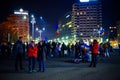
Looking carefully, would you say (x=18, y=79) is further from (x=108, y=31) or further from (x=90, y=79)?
(x=108, y=31)

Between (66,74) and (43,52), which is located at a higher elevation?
(43,52)

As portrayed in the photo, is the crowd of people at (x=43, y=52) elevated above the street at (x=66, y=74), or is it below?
above

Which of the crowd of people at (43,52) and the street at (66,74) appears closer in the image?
the street at (66,74)

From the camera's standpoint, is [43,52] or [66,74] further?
[43,52]

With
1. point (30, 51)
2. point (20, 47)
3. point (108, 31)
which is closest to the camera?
point (30, 51)

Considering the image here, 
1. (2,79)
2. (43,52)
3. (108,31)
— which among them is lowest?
(2,79)

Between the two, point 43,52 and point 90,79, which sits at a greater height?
point 43,52

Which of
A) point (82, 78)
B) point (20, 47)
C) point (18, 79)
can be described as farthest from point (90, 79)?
point (20, 47)

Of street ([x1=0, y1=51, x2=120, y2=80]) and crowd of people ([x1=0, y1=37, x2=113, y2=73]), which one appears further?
crowd of people ([x1=0, y1=37, x2=113, y2=73])

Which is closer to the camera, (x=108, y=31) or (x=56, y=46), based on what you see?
(x=56, y=46)

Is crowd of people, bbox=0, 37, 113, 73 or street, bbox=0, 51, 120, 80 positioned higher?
crowd of people, bbox=0, 37, 113, 73

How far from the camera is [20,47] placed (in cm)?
1775

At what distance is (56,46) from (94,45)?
15.2 meters

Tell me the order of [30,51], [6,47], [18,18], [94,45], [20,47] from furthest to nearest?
[18,18]
[6,47]
[94,45]
[20,47]
[30,51]
